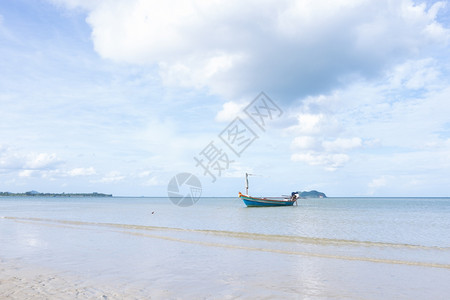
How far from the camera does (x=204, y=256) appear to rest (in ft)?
57.0

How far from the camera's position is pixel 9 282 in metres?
11.2

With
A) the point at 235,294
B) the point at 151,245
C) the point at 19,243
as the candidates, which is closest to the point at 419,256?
the point at 235,294

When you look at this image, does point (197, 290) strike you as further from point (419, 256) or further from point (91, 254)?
point (419, 256)

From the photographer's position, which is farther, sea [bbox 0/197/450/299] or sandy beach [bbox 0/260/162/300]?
sea [bbox 0/197/450/299]

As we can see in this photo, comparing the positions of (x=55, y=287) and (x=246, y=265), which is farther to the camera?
(x=246, y=265)

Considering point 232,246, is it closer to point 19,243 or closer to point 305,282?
point 305,282

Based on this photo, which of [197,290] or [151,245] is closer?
[197,290]

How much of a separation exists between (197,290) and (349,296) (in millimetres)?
4993

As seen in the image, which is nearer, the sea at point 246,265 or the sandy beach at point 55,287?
the sandy beach at point 55,287

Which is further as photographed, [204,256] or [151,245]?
[151,245]

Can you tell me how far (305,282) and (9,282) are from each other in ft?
34.3

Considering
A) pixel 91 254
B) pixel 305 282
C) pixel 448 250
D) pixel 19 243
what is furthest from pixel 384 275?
pixel 19 243

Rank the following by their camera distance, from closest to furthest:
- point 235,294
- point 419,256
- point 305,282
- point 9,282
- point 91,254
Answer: point 235,294 → point 9,282 → point 305,282 → point 91,254 → point 419,256

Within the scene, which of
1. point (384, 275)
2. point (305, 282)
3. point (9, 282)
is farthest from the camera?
point (384, 275)
